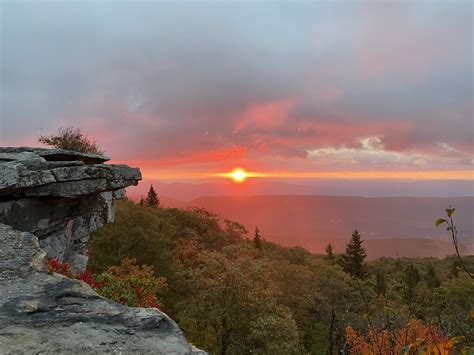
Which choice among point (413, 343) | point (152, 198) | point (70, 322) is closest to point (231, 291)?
point (70, 322)

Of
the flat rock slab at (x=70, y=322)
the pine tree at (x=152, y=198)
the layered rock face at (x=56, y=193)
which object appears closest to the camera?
the flat rock slab at (x=70, y=322)

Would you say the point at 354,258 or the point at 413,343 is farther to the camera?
the point at 354,258

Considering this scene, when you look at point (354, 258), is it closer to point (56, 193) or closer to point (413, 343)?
point (56, 193)

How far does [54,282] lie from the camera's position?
7.24 metres

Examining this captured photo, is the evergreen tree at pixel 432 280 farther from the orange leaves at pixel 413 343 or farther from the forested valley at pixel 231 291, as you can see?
the orange leaves at pixel 413 343

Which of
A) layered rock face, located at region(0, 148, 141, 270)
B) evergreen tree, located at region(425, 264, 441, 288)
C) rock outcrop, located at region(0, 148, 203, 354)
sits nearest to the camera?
rock outcrop, located at region(0, 148, 203, 354)

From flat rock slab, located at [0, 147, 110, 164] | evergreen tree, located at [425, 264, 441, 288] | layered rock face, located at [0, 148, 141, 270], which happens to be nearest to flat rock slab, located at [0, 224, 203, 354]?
layered rock face, located at [0, 148, 141, 270]

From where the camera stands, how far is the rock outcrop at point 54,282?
542 centimetres

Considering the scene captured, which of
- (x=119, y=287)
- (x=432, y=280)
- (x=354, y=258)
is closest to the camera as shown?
(x=119, y=287)

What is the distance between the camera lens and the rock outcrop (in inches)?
213

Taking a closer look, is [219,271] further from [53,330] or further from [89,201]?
[53,330]

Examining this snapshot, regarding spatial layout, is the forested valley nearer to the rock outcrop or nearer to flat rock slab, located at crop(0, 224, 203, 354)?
the rock outcrop

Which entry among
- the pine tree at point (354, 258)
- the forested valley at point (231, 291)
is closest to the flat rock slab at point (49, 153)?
the forested valley at point (231, 291)

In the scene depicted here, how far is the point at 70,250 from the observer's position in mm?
15945
